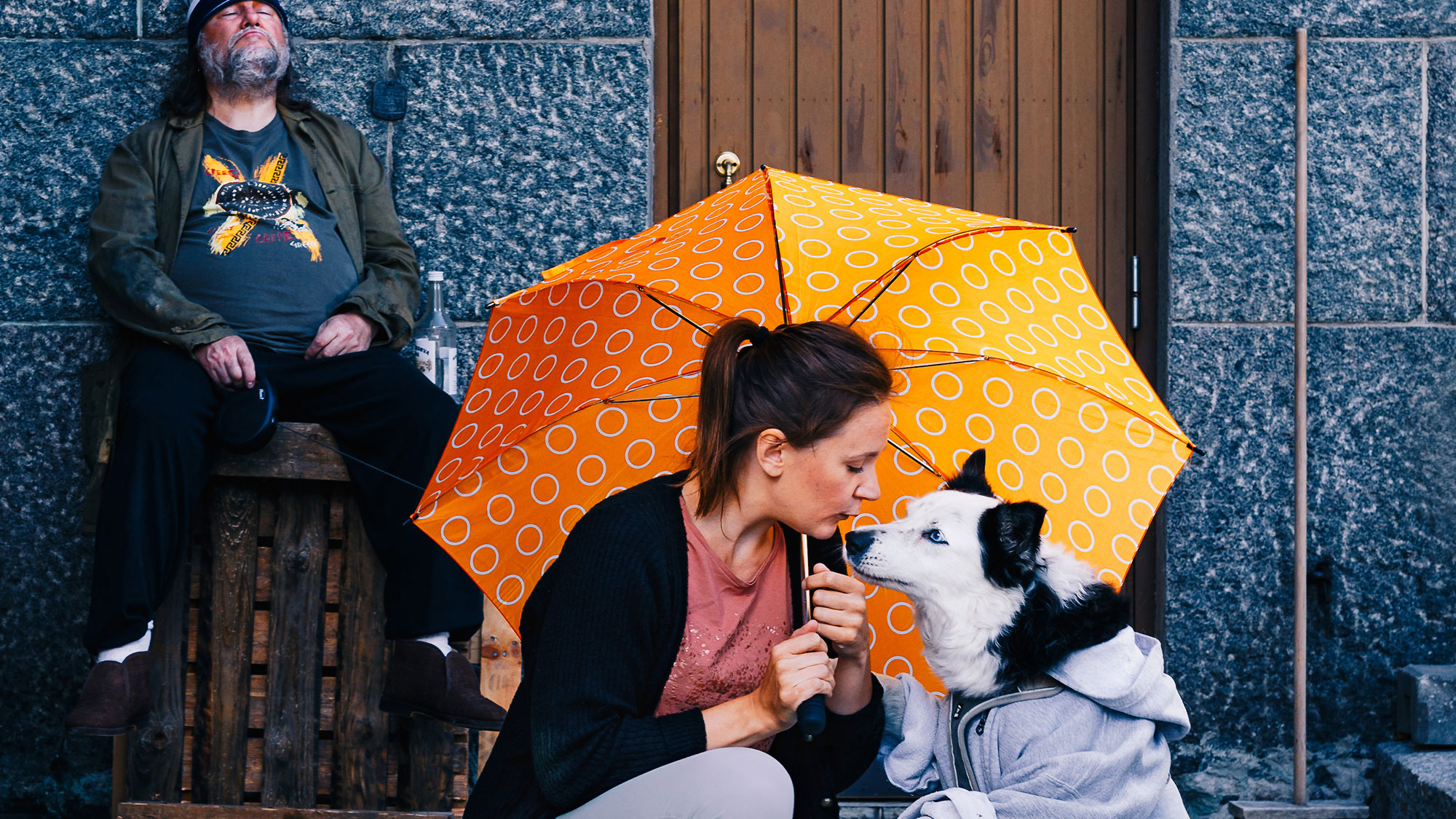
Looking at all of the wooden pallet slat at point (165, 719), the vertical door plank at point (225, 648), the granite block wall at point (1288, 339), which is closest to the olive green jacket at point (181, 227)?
the vertical door plank at point (225, 648)

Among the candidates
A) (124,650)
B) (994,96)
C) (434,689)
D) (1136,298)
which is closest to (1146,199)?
(1136,298)

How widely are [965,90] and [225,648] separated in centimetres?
282

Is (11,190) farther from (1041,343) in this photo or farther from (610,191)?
(1041,343)

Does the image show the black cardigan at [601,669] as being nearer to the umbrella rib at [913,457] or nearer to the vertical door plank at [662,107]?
the umbrella rib at [913,457]

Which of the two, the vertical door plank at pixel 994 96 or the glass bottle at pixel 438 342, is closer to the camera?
the glass bottle at pixel 438 342

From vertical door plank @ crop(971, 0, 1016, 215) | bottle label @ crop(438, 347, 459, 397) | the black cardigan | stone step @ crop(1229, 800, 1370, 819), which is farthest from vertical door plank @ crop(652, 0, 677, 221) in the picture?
stone step @ crop(1229, 800, 1370, 819)

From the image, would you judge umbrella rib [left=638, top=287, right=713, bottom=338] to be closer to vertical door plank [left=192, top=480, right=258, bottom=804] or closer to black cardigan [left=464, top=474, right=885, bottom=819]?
black cardigan [left=464, top=474, right=885, bottom=819]

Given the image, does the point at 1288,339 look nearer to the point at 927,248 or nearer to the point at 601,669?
the point at 927,248

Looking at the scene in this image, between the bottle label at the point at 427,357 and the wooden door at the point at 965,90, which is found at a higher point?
the wooden door at the point at 965,90

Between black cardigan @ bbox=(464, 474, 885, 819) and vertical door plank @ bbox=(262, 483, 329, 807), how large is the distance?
1.09 meters

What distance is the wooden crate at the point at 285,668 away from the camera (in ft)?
9.06

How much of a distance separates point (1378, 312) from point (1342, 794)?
1.54 metres

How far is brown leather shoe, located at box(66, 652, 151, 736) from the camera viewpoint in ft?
8.08

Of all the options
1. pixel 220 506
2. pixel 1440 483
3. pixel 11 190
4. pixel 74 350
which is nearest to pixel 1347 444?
pixel 1440 483
